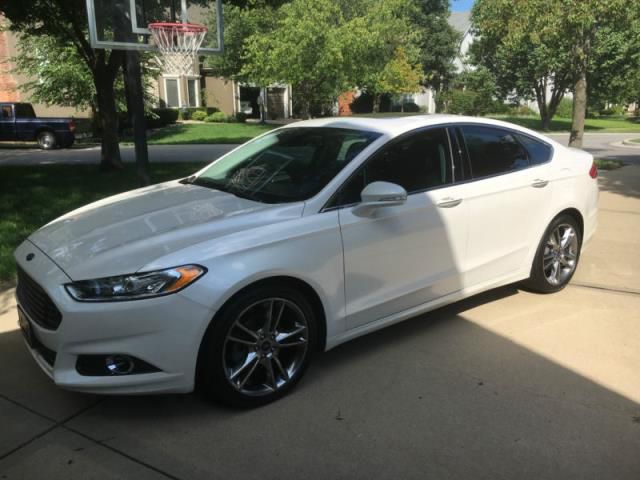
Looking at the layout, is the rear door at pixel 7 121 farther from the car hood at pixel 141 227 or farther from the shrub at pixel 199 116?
the car hood at pixel 141 227

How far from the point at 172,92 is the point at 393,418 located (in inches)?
1443

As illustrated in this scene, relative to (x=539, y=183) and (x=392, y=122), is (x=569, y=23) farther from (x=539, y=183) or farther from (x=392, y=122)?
(x=392, y=122)

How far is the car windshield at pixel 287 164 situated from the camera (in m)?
3.75

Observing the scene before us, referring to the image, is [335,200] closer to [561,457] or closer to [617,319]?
[561,457]

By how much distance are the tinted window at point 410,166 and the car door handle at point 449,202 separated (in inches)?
5.2

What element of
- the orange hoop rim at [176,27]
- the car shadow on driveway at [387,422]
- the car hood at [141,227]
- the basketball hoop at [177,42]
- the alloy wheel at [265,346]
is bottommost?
the car shadow on driveway at [387,422]

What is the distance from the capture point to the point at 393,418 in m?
3.23

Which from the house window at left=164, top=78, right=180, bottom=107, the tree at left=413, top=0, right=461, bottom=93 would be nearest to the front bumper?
the house window at left=164, top=78, right=180, bottom=107

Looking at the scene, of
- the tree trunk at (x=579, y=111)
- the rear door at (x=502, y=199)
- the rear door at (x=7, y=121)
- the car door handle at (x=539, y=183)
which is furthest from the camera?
the rear door at (x=7, y=121)

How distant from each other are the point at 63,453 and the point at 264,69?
25.1 m

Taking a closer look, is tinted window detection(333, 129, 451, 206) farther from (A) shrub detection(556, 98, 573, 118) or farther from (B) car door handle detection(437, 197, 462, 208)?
(A) shrub detection(556, 98, 573, 118)

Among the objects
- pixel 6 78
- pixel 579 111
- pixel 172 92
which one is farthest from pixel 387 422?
pixel 172 92

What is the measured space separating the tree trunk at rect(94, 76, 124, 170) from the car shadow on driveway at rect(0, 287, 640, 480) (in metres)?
8.97

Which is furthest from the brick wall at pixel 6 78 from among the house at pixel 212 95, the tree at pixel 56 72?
the tree at pixel 56 72
